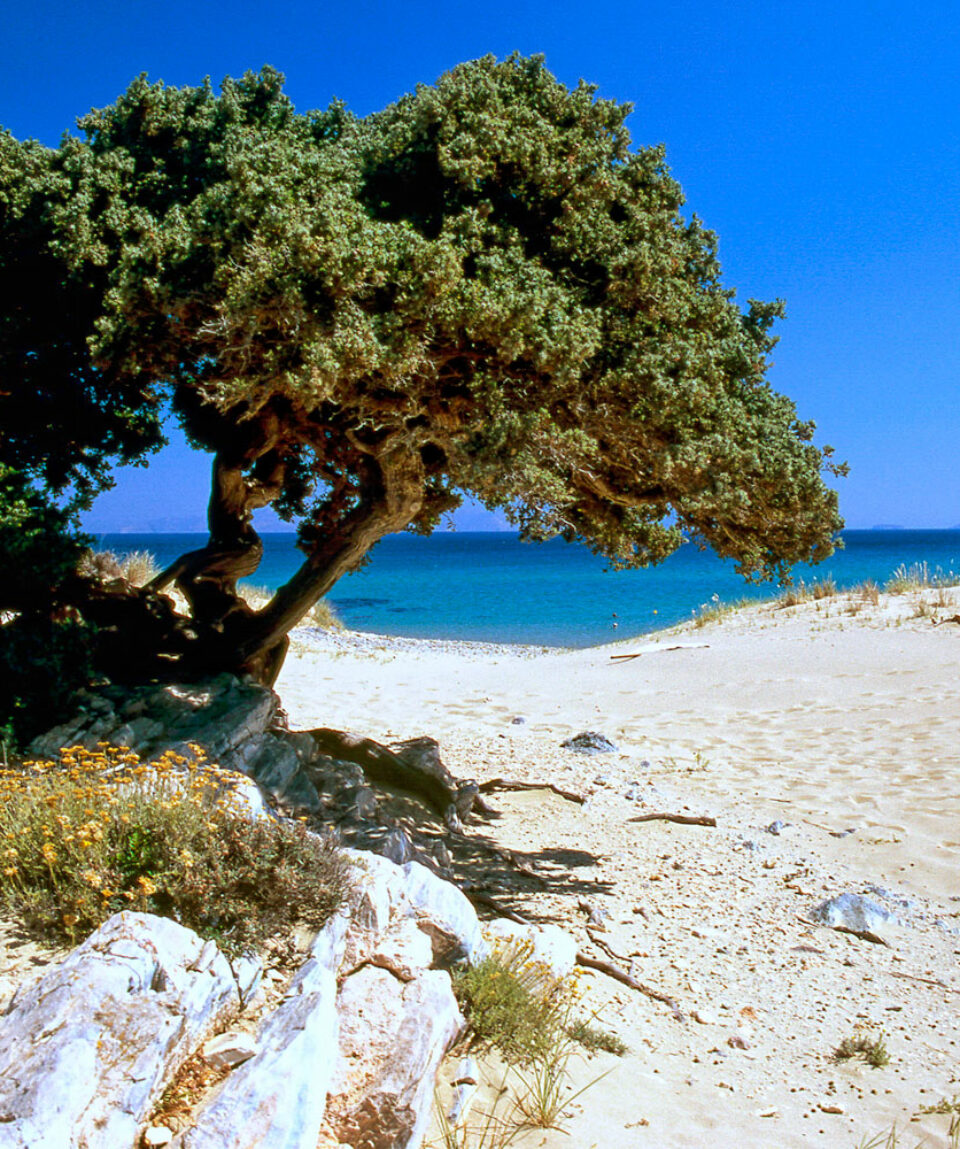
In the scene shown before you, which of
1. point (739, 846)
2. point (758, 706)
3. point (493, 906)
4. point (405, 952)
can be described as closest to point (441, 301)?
point (405, 952)

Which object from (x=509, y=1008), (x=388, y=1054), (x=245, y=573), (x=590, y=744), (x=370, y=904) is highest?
(x=245, y=573)

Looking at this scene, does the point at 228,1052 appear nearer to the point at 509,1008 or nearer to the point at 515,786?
the point at 509,1008

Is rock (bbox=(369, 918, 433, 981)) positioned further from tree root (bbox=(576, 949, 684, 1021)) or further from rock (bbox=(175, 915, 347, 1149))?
tree root (bbox=(576, 949, 684, 1021))

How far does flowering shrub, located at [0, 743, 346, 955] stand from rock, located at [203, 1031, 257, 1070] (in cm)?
56

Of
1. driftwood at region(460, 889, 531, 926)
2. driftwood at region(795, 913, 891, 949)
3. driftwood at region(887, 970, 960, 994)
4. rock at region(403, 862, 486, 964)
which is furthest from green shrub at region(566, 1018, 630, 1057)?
driftwood at region(795, 913, 891, 949)

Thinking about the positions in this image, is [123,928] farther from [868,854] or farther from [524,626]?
[524,626]

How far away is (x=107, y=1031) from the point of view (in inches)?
129

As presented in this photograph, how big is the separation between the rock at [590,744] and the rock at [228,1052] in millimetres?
9559

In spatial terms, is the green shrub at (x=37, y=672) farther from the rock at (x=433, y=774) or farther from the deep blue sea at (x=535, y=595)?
the deep blue sea at (x=535, y=595)

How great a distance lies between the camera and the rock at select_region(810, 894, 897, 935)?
6.98 metres

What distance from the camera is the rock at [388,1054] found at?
3.66 m

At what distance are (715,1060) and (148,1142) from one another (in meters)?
3.19

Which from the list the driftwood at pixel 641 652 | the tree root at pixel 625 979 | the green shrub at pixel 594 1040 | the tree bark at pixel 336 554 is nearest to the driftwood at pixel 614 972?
the tree root at pixel 625 979

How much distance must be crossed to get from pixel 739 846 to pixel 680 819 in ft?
2.79
